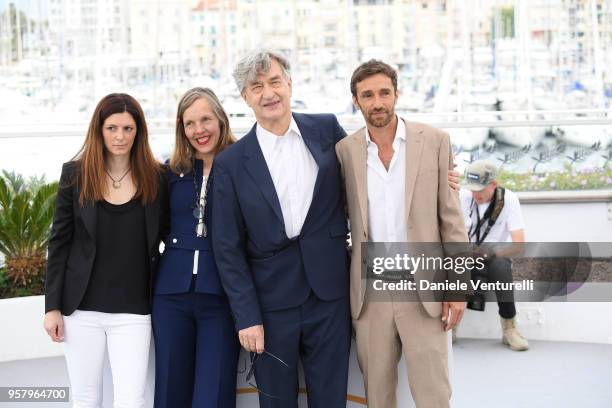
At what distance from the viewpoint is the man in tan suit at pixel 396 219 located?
2307 millimetres

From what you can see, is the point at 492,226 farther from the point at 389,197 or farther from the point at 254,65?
the point at 254,65

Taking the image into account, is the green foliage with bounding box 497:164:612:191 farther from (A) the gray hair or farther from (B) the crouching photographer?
(A) the gray hair

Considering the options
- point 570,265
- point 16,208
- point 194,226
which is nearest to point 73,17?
point 16,208

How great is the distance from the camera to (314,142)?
2.37 meters

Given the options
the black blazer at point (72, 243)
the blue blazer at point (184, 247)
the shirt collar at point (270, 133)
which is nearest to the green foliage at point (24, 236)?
the black blazer at point (72, 243)

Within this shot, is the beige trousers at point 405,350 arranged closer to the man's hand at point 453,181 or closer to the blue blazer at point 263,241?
the blue blazer at point 263,241

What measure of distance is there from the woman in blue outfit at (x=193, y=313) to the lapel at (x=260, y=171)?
0.66 feet

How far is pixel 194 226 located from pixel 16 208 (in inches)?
105

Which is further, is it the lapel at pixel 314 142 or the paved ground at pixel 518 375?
the paved ground at pixel 518 375

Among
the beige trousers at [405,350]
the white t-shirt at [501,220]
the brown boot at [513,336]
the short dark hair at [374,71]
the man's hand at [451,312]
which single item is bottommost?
the brown boot at [513,336]

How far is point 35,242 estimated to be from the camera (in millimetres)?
4719

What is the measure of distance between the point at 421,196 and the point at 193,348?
894 mm

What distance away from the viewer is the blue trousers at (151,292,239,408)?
7.74ft

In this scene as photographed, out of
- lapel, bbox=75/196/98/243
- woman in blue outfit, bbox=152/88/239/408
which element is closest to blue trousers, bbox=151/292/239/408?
woman in blue outfit, bbox=152/88/239/408
